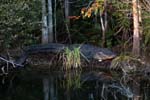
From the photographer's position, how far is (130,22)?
60.5ft

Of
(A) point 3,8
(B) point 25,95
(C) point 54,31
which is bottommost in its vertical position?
(B) point 25,95

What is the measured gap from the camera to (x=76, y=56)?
15.8m

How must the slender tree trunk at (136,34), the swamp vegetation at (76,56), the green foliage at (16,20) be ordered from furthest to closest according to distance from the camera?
the slender tree trunk at (136,34) → the green foliage at (16,20) → the swamp vegetation at (76,56)

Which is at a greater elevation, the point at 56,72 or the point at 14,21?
the point at 14,21

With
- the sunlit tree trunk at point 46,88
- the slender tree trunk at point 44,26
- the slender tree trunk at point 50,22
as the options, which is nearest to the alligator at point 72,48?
the slender tree trunk at point 44,26

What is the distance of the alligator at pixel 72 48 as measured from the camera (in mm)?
16484

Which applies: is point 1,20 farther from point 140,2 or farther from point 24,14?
point 140,2

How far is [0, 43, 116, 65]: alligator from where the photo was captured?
54.1 feet

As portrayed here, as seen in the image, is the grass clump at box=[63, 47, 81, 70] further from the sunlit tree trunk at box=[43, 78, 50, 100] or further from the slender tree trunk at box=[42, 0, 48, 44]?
the slender tree trunk at box=[42, 0, 48, 44]

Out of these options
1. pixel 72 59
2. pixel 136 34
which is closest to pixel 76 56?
pixel 72 59

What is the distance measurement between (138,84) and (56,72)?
12.0ft

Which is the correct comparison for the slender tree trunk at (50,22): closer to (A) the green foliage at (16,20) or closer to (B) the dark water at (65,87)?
(A) the green foliage at (16,20)

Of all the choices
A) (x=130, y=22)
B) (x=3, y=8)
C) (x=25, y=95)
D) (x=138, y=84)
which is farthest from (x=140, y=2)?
(x=25, y=95)

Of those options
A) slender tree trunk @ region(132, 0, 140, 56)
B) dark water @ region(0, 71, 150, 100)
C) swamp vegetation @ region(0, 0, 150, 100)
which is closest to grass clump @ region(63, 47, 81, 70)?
swamp vegetation @ region(0, 0, 150, 100)
